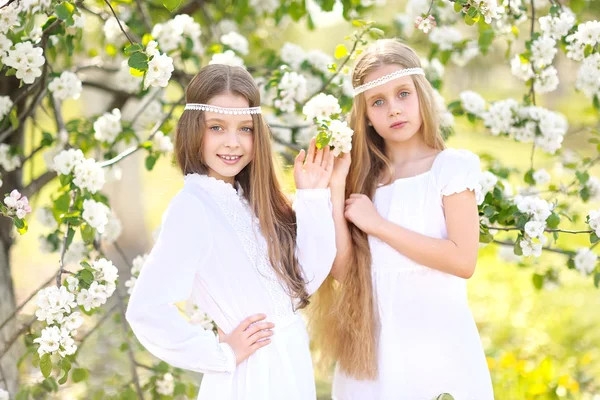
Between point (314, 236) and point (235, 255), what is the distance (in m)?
0.25

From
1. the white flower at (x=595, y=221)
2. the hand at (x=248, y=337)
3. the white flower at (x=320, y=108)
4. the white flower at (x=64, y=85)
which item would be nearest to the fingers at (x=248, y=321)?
the hand at (x=248, y=337)

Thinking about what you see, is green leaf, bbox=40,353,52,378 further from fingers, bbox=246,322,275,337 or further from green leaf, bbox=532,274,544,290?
green leaf, bbox=532,274,544,290

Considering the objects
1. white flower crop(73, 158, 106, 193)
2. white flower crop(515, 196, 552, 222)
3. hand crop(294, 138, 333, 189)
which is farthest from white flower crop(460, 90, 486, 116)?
white flower crop(73, 158, 106, 193)

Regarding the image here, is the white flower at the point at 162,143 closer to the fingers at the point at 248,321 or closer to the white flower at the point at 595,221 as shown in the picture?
the fingers at the point at 248,321

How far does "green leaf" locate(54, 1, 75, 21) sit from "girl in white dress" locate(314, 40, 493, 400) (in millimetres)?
895

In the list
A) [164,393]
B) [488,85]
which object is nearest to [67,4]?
[164,393]

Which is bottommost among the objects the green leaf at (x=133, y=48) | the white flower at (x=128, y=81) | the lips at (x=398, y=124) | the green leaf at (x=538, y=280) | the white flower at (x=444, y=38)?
the green leaf at (x=538, y=280)

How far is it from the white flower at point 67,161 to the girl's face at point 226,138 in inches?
22.4

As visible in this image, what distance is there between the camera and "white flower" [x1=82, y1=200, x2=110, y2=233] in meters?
2.28

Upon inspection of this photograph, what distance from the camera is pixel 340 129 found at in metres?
2.01

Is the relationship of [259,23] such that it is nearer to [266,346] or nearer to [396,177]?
[396,177]

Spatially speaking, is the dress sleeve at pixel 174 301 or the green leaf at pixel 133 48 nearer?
the dress sleeve at pixel 174 301

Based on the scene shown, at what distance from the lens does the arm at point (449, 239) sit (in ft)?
6.71

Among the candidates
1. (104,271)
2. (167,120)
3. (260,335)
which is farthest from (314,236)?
(167,120)
